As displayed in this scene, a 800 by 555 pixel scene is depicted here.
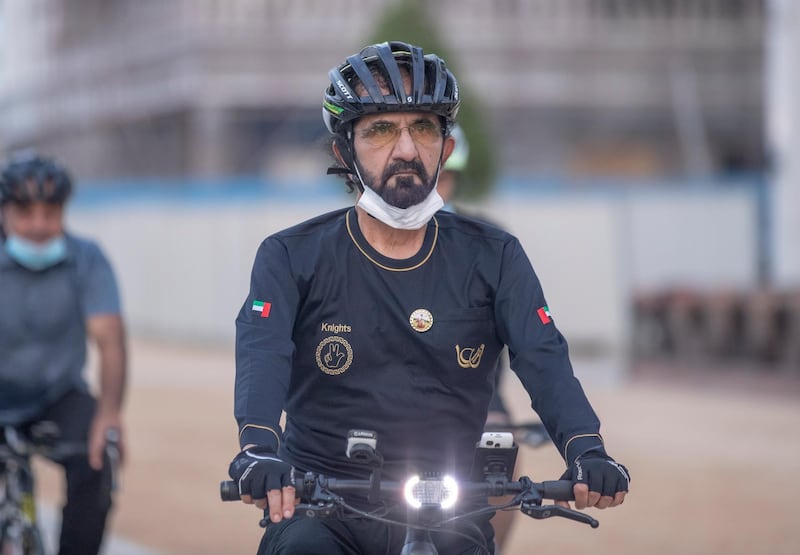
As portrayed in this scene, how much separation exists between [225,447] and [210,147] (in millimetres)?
26469

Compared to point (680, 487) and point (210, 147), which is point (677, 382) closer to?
point (680, 487)

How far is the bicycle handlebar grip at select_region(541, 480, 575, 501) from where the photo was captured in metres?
3.64

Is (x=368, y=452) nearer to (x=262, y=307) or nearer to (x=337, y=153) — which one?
(x=262, y=307)

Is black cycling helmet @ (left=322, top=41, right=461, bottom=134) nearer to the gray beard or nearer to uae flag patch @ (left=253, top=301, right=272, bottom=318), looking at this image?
the gray beard

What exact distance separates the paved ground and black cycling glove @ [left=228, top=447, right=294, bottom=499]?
3.91 metres

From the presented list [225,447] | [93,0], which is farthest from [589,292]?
[93,0]

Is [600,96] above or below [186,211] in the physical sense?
above

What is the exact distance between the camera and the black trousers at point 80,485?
600 cm

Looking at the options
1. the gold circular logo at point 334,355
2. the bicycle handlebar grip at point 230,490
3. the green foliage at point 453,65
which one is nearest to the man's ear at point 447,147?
the gold circular logo at point 334,355

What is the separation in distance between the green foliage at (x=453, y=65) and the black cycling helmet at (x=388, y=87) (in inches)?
712

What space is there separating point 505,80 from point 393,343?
36580 mm

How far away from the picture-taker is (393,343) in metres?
4.05

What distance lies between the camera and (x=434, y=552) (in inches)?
145

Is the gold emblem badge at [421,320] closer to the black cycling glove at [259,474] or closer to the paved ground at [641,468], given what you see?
the black cycling glove at [259,474]
